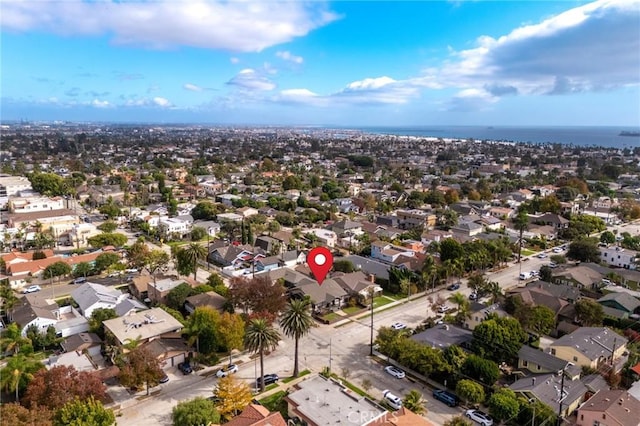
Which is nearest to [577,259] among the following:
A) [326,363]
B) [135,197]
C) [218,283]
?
[326,363]

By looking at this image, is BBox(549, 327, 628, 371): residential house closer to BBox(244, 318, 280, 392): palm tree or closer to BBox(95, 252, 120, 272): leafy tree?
BBox(244, 318, 280, 392): palm tree

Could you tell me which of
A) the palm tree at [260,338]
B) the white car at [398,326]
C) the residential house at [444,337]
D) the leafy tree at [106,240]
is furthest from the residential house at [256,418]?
the leafy tree at [106,240]

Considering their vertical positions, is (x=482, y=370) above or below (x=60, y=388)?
below

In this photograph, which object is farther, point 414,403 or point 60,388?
point 414,403

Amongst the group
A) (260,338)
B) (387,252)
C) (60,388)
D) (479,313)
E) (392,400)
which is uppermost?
(260,338)

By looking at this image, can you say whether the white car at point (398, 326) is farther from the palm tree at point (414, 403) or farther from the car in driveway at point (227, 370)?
the car in driveway at point (227, 370)

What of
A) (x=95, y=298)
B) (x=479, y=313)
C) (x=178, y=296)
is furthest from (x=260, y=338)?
(x=95, y=298)

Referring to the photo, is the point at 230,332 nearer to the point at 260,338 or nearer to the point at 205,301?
the point at 260,338
